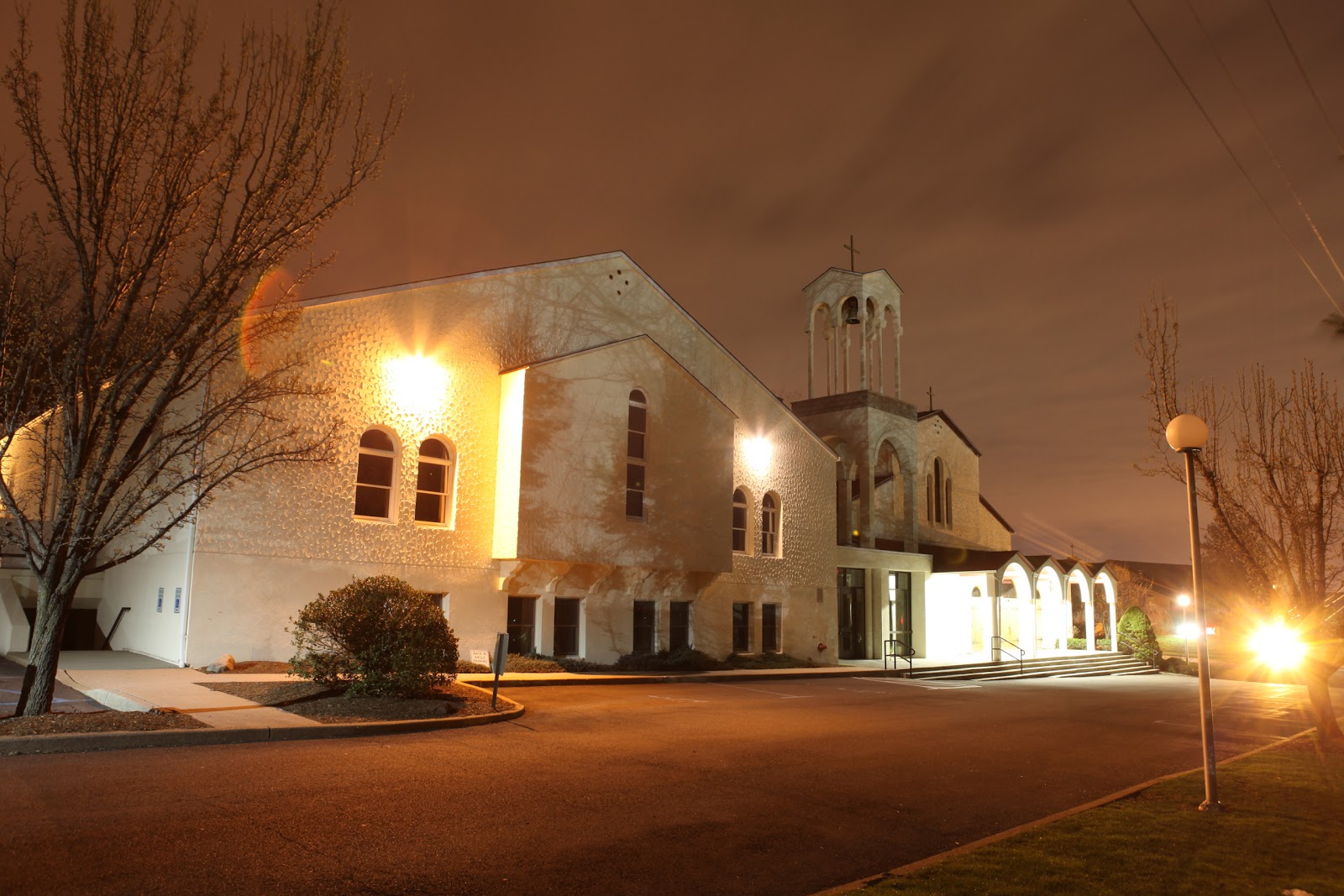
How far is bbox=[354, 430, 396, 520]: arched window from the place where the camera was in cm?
1998

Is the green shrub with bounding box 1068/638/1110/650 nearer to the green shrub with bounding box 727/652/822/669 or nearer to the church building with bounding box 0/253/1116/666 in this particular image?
the church building with bounding box 0/253/1116/666

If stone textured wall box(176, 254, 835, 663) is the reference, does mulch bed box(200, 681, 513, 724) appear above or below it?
below

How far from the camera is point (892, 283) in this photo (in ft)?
118

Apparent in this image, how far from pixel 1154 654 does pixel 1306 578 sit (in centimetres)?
2694

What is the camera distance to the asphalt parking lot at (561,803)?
600 cm

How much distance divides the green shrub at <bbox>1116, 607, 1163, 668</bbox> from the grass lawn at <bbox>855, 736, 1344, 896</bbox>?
96.8ft

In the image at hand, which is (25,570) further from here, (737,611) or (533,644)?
(737,611)

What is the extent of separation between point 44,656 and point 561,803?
6944mm

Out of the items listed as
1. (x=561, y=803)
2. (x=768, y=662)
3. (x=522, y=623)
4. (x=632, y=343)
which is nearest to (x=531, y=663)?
(x=522, y=623)

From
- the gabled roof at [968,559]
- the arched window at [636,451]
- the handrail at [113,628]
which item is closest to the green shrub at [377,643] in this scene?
the handrail at [113,628]

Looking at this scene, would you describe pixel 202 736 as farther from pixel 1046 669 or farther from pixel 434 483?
pixel 1046 669

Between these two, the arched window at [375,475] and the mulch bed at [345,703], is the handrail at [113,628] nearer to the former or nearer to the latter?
the arched window at [375,475]

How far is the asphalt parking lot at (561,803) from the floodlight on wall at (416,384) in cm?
836

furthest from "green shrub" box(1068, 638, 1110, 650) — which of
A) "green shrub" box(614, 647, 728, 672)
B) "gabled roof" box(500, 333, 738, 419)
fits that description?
"green shrub" box(614, 647, 728, 672)
